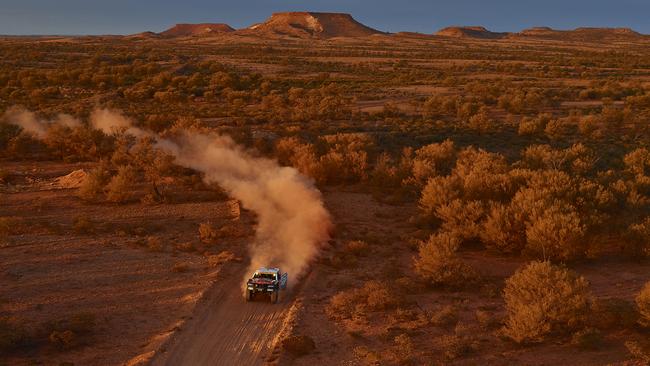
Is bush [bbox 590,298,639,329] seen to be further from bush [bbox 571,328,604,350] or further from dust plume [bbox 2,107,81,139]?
dust plume [bbox 2,107,81,139]

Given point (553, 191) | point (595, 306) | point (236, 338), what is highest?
point (553, 191)

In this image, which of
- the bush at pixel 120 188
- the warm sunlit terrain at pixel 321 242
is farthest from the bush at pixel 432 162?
the bush at pixel 120 188

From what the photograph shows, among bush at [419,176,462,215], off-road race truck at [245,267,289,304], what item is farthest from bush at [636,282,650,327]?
off-road race truck at [245,267,289,304]

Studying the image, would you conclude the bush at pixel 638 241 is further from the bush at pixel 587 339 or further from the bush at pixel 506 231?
the bush at pixel 587 339

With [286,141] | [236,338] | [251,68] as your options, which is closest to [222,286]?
[236,338]

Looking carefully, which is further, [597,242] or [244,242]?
[244,242]

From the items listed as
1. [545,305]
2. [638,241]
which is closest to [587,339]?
[545,305]

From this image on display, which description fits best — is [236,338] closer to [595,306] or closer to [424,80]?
[595,306]
